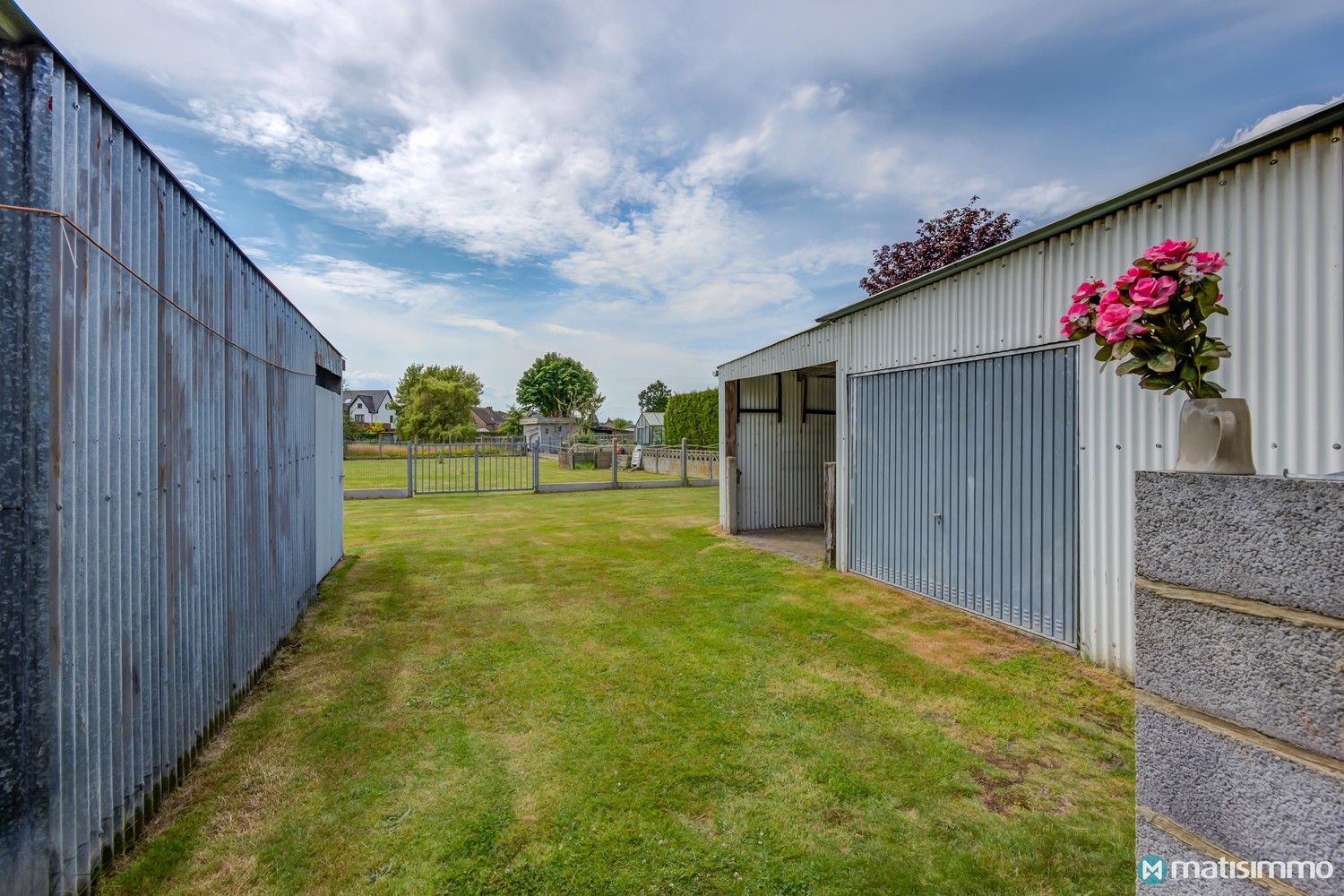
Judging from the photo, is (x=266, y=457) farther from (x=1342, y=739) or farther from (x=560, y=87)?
(x=560, y=87)

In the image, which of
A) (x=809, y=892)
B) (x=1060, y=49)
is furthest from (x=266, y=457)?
(x=1060, y=49)

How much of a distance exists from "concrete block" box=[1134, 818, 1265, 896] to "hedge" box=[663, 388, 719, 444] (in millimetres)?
19732

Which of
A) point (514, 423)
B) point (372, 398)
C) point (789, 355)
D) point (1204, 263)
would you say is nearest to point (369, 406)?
→ point (372, 398)

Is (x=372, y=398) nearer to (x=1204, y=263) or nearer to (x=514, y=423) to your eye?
(x=514, y=423)

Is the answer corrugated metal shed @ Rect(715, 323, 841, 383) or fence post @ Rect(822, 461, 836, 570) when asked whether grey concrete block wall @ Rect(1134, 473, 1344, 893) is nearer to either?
fence post @ Rect(822, 461, 836, 570)

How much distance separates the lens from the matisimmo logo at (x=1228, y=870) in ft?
3.36

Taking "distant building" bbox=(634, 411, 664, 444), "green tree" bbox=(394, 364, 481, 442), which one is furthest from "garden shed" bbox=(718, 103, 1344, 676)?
"green tree" bbox=(394, 364, 481, 442)

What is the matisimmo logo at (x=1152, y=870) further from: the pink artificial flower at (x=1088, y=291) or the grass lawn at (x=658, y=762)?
the pink artificial flower at (x=1088, y=291)

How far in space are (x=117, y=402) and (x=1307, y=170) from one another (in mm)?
5343

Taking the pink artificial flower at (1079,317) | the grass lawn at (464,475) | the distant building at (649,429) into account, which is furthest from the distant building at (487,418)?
the pink artificial flower at (1079,317)

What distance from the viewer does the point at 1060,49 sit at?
7.16 metres

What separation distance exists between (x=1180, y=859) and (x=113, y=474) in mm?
3323

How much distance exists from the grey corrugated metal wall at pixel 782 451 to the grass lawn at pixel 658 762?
4.16 meters

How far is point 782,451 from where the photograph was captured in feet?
30.5
